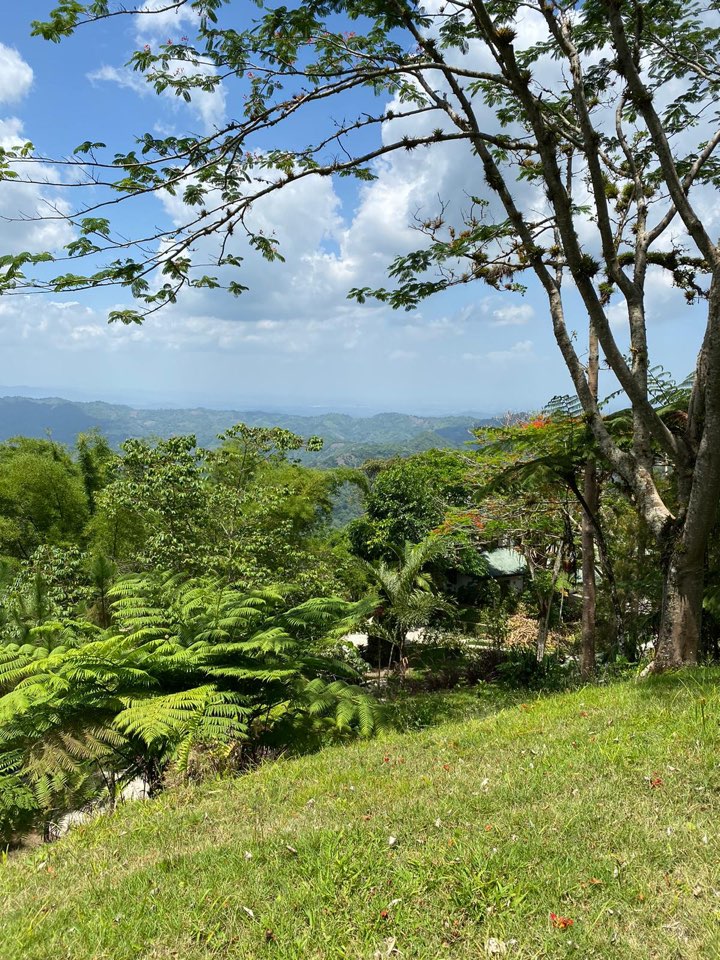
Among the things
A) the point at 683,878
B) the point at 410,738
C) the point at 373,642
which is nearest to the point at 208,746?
the point at 410,738

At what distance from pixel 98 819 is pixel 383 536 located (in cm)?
1527

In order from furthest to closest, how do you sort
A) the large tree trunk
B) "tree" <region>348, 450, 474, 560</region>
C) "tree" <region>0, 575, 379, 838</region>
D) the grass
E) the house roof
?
the house roof → "tree" <region>348, 450, 474, 560</region> → the large tree trunk → "tree" <region>0, 575, 379, 838</region> → the grass

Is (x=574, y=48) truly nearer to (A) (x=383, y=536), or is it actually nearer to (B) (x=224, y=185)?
(B) (x=224, y=185)

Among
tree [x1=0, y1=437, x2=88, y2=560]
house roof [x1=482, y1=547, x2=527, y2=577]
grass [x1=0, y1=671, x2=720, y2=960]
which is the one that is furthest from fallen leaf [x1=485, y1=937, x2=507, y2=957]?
house roof [x1=482, y1=547, x2=527, y2=577]

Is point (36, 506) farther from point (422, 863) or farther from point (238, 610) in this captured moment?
point (422, 863)

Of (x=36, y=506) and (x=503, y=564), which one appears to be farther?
(x=503, y=564)

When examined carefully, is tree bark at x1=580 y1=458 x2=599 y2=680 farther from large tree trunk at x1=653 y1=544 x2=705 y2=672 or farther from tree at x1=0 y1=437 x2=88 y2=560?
tree at x1=0 y1=437 x2=88 y2=560

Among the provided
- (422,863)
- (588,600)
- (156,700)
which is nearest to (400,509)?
(588,600)

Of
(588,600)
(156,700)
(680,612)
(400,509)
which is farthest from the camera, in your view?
(400,509)

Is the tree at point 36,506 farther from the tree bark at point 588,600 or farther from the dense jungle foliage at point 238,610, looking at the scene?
the tree bark at point 588,600

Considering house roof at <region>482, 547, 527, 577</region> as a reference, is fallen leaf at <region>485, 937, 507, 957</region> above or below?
above

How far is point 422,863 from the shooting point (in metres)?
2.87

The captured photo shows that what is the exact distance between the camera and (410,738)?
5562mm

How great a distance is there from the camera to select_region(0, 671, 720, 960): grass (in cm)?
238
